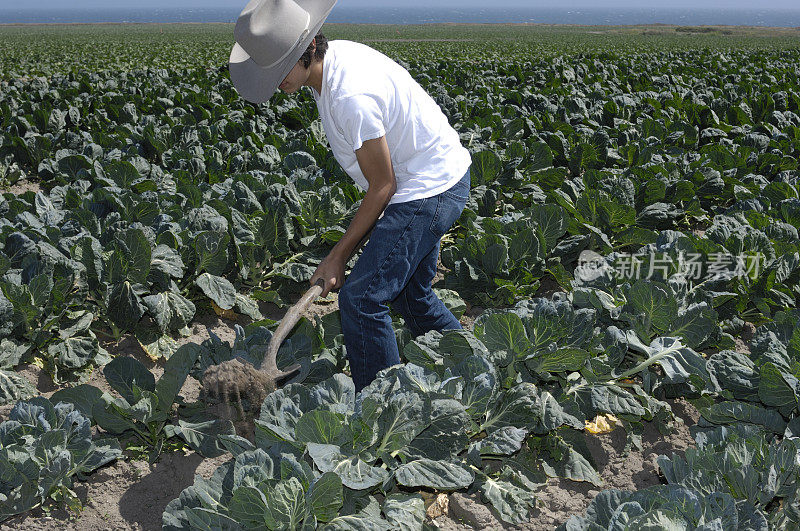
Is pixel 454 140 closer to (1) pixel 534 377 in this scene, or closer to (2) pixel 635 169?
(1) pixel 534 377

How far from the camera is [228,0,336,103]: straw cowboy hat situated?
245cm

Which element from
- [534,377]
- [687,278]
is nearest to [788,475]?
[534,377]

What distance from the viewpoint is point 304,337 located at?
10.8 feet

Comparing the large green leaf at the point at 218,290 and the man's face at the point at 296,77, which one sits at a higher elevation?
the man's face at the point at 296,77

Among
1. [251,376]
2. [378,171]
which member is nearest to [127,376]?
[251,376]

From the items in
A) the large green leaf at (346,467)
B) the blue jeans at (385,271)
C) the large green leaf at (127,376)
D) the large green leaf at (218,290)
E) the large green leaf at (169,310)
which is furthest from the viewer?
the large green leaf at (218,290)

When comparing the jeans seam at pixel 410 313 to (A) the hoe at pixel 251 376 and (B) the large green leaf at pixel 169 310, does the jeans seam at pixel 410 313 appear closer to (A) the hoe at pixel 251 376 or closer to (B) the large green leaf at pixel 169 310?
(A) the hoe at pixel 251 376

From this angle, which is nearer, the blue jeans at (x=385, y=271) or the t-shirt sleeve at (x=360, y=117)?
→ the t-shirt sleeve at (x=360, y=117)

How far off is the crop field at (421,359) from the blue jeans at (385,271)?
0.60ft

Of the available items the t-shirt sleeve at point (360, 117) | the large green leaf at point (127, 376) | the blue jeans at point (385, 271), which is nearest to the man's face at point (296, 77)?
the t-shirt sleeve at point (360, 117)

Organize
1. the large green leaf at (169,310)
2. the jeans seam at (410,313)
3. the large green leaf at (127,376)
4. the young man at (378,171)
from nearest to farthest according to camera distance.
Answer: the young man at (378,171) < the large green leaf at (127,376) < the jeans seam at (410,313) < the large green leaf at (169,310)

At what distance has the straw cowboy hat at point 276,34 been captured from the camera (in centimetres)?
245

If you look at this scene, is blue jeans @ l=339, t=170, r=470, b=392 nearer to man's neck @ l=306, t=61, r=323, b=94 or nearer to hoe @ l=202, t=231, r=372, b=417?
hoe @ l=202, t=231, r=372, b=417

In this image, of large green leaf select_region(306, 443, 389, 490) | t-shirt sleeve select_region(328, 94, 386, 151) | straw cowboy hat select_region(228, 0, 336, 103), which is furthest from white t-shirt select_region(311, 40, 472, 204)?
large green leaf select_region(306, 443, 389, 490)
